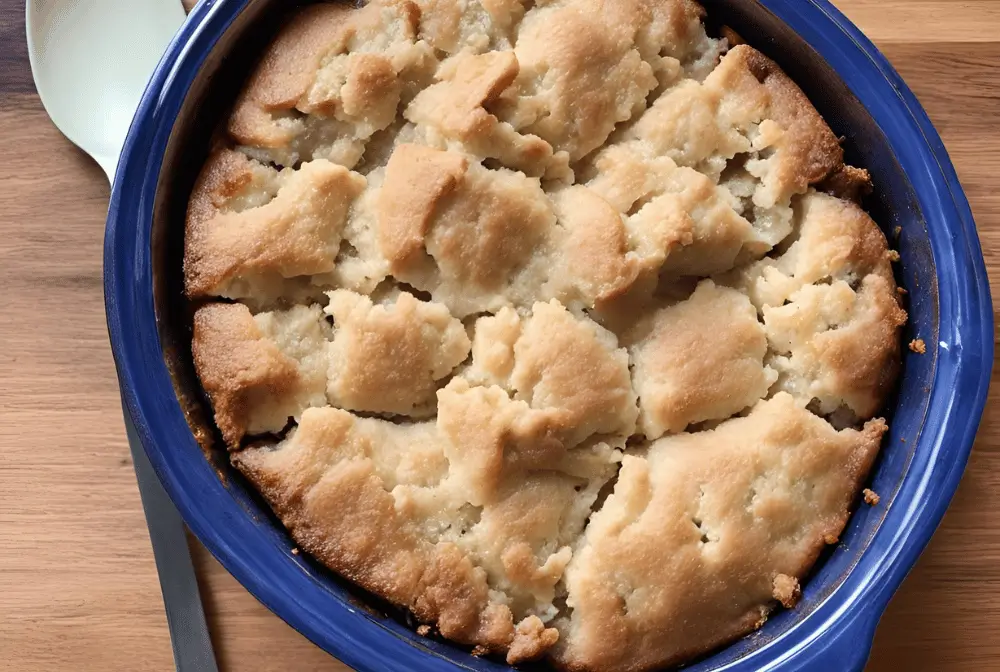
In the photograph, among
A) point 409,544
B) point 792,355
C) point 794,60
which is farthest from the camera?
point 794,60

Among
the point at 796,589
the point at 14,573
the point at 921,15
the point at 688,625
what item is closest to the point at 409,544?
the point at 688,625

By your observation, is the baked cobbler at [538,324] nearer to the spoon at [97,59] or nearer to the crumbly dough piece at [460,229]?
the crumbly dough piece at [460,229]

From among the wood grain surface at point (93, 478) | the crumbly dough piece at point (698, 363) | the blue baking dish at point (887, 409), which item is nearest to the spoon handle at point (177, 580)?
the wood grain surface at point (93, 478)

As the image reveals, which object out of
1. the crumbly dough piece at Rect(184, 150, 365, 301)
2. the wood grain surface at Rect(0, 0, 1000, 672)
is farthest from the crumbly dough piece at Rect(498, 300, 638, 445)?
the wood grain surface at Rect(0, 0, 1000, 672)

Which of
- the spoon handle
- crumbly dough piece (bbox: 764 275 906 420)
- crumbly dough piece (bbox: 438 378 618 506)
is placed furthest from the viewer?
the spoon handle

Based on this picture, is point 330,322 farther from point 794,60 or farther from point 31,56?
point 794,60

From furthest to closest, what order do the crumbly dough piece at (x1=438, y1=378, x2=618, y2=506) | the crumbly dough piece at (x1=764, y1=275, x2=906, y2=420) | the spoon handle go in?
the spoon handle
the crumbly dough piece at (x1=764, y1=275, x2=906, y2=420)
the crumbly dough piece at (x1=438, y1=378, x2=618, y2=506)

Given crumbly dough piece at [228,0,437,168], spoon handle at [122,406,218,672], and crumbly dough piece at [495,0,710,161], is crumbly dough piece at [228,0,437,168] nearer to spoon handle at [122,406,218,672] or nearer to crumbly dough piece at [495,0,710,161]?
crumbly dough piece at [495,0,710,161]

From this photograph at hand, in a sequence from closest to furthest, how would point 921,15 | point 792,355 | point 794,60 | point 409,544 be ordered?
point 409,544 < point 792,355 < point 794,60 < point 921,15
